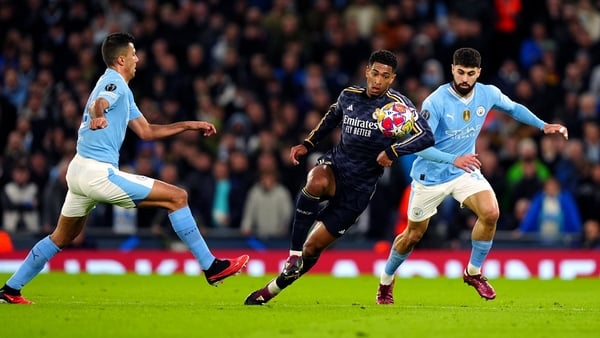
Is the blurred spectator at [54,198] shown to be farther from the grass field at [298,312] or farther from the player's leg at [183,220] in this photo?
the player's leg at [183,220]

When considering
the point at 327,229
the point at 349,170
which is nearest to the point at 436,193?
the point at 349,170

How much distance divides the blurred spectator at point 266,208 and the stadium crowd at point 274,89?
39mm

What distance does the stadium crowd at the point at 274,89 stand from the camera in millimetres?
18391

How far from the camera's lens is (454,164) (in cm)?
1080

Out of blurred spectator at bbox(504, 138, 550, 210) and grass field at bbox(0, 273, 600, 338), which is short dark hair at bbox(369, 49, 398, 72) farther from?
blurred spectator at bbox(504, 138, 550, 210)

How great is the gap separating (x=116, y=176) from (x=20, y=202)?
923cm

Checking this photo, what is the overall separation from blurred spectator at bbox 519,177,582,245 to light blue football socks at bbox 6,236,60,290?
930cm

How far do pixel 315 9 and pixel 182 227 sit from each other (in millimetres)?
12265

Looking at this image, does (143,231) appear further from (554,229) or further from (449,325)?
(449,325)

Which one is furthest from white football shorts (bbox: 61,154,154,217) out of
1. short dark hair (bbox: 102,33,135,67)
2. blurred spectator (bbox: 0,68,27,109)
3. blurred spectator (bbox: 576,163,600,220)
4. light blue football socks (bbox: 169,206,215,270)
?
blurred spectator (bbox: 0,68,27,109)

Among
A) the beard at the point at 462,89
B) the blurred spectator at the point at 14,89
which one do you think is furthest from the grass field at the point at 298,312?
the blurred spectator at the point at 14,89

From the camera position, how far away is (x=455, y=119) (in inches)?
454

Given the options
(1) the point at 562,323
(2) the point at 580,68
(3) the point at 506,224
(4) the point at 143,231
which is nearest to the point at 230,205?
(4) the point at 143,231

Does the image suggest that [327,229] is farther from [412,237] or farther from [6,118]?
[6,118]
